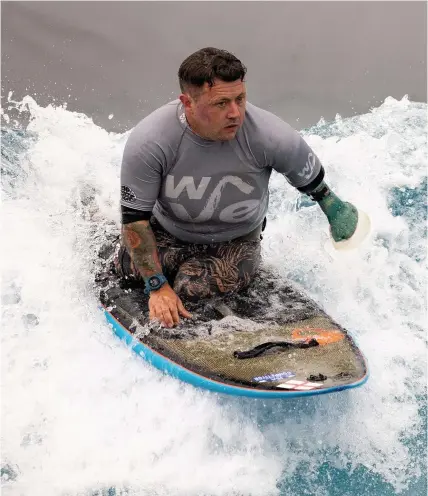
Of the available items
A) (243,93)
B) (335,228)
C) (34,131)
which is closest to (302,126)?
(34,131)

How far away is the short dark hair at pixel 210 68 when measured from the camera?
295cm

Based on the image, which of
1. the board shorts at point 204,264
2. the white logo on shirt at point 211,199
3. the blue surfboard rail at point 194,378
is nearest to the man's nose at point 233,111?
the white logo on shirt at point 211,199

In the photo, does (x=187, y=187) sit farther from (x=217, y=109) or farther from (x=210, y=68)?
(x=210, y=68)

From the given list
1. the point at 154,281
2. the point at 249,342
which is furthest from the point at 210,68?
the point at 249,342

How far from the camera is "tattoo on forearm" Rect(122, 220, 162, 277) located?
3.38m

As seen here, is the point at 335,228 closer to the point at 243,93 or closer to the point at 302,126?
the point at 243,93

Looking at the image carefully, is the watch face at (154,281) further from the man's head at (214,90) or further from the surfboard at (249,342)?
the man's head at (214,90)

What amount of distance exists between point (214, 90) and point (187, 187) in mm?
488

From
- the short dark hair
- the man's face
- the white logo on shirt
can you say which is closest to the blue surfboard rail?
the white logo on shirt

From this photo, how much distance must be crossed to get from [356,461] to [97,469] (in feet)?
3.47

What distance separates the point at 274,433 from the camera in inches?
128

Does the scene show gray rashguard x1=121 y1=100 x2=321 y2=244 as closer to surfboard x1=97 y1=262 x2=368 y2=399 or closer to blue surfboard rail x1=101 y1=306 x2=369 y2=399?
surfboard x1=97 y1=262 x2=368 y2=399

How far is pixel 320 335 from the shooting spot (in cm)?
341

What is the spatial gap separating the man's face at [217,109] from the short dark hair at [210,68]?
2cm
